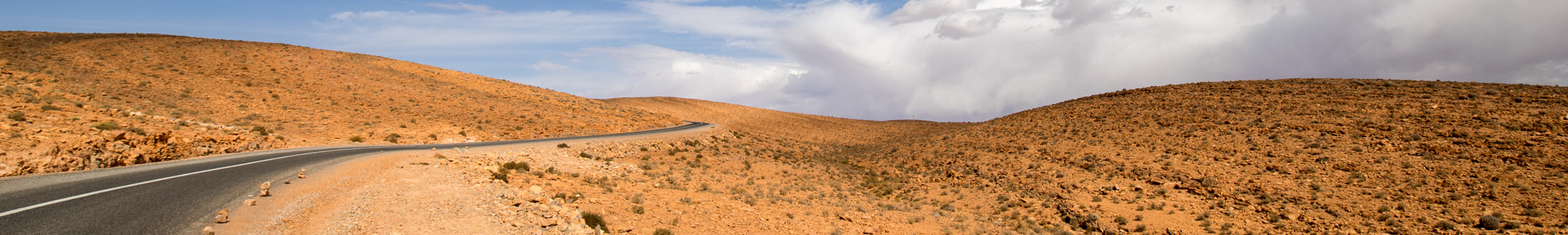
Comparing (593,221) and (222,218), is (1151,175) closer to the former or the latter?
(593,221)

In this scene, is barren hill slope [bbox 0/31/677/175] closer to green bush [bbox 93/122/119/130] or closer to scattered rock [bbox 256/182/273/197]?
green bush [bbox 93/122/119/130]

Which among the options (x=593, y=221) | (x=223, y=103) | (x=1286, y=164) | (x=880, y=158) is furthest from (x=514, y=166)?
(x=223, y=103)

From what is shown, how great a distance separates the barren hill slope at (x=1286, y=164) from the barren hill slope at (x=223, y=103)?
2140cm

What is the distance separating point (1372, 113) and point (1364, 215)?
515 inches

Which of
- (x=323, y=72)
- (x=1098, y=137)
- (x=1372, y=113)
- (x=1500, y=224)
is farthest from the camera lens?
(x=323, y=72)

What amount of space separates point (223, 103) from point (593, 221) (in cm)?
Answer: 3271

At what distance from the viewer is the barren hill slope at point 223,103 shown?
17109 millimetres

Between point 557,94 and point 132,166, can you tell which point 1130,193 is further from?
point 557,94

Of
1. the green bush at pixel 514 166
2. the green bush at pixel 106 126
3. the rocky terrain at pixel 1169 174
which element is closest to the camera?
the rocky terrain at pixel 1169 174

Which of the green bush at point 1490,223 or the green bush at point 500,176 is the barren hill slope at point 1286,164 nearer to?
the green bush at point 1490,223

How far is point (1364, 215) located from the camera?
14.8 m

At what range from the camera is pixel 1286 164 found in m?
19.7

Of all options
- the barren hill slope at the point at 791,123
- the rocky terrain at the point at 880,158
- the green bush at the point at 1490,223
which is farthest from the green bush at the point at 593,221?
the barren hill slope at the point at 791,123

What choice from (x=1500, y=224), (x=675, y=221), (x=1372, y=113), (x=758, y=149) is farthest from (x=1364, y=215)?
(x=758, y=149)
